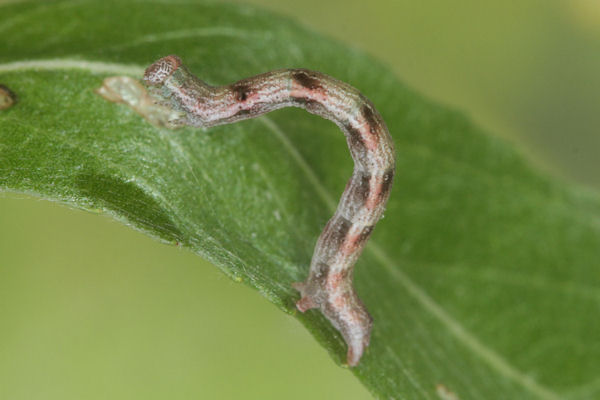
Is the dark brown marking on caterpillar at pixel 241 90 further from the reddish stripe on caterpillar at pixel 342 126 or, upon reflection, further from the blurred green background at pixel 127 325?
the blurred green background at pixel 127 325

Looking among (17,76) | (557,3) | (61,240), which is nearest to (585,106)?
(557,3)

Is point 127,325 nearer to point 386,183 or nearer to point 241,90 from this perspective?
point 241,90

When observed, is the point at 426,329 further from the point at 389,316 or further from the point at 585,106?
the point at 585,106

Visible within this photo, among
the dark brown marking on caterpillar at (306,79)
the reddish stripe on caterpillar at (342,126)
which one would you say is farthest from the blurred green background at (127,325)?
the dark brown marking on caterpillar at (306,79)

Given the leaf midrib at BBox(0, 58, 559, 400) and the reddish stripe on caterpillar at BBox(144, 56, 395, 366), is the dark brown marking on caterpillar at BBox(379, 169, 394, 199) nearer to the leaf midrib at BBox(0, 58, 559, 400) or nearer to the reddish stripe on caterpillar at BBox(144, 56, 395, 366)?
the reddish stripe on caterpillar at BBox(144, 56, 395, 366)

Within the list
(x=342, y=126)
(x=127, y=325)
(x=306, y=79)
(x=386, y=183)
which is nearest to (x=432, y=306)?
(x=386, y=183)

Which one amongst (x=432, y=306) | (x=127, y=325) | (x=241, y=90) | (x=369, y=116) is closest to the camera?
(x=241, y=90)

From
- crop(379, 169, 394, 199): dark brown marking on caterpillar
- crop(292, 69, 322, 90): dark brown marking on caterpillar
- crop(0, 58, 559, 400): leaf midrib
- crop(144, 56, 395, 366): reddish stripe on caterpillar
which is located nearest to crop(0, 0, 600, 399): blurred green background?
crop(0, 58, 559, 400): leaf midrib

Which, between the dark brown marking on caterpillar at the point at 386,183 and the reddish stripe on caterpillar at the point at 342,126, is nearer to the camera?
the reddish stripe on caterpillar at the point at 342,126
